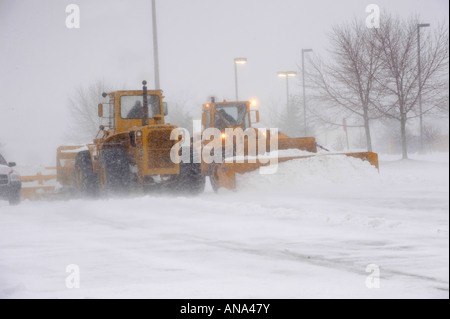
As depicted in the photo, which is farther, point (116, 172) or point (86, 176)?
point (86, 176)

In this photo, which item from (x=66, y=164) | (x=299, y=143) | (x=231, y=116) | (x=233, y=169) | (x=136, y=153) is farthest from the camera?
(x=231, y=116)

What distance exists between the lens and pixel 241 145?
61.3ft

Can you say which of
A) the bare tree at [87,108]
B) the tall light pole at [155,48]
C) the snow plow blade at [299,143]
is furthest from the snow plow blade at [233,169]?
the bare tree at [87,108]

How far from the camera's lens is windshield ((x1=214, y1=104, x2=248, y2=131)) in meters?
21.3

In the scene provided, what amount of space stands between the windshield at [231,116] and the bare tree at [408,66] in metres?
7.97

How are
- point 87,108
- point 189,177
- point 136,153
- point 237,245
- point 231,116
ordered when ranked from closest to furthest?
point 237,245, point 136,153, point 189,177, point 231,116, point 87,108

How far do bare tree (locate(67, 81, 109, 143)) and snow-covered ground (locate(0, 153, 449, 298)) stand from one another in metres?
30.7

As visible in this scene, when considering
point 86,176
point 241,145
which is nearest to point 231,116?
point 241,145

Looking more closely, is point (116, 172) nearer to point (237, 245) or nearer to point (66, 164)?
point (66, 164)

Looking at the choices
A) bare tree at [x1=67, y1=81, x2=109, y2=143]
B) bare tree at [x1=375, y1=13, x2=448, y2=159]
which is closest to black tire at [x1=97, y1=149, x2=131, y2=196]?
bare tree at [x1=375, y1=13, x2=448, y2=159]

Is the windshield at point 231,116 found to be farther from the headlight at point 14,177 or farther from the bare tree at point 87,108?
the bare tree at point 87,108

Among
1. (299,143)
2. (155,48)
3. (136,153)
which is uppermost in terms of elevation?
(155,48)

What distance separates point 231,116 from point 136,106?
4.70 meters

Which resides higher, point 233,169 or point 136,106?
point 136,106
